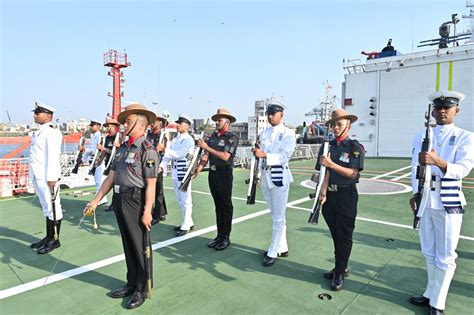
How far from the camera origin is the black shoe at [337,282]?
330 centimetres

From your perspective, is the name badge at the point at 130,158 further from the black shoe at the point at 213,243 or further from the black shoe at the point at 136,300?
the black shoe at the point at 213,243

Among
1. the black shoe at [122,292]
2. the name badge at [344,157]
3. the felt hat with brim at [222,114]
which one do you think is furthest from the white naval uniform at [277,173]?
the black shoe at [122,292]

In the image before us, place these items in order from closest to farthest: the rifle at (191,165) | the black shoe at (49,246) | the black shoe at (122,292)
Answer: the black shoe at (122,292) < the black shoe at (49,246) < the rifle at (191,165)

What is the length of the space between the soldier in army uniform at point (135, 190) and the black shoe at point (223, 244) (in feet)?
5.15

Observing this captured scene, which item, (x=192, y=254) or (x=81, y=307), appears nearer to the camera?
(x=81, y=307)

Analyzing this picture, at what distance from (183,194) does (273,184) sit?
6.61 feet

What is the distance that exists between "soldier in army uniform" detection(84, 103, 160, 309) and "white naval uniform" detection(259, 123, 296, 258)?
5.17 feet

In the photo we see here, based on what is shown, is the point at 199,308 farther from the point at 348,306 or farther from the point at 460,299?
the point at 460,299

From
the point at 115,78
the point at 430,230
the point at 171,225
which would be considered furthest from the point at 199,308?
the point at 115,78

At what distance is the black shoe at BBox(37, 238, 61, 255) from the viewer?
4492mm

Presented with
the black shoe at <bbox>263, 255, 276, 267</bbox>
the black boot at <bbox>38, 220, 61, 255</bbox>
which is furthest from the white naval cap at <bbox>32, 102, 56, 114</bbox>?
the black shoe at <bbox>263, 255, 276, 267</bbox>

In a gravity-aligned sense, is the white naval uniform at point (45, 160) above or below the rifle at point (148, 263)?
above

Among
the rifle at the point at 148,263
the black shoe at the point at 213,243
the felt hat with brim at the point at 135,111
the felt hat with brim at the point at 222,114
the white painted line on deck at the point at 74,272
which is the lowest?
the white painted line on deck at the point at 74,272

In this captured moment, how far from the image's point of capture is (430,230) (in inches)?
113
